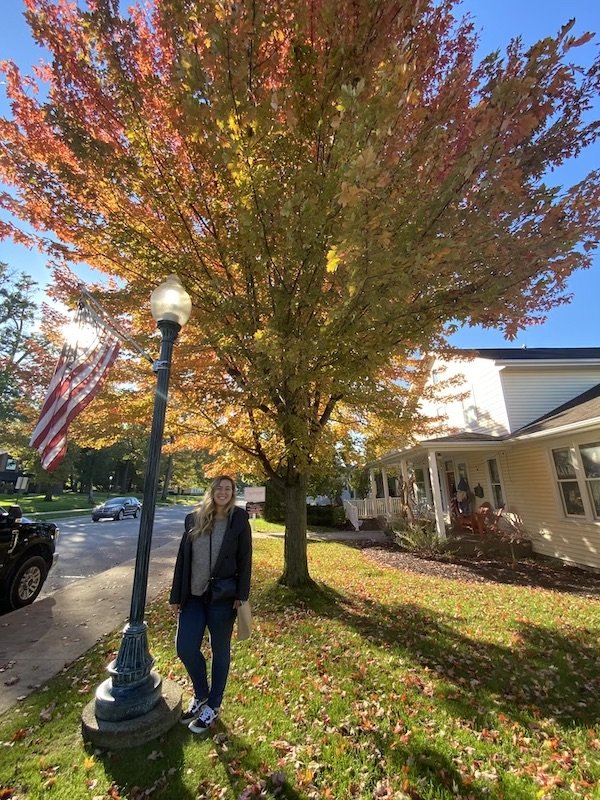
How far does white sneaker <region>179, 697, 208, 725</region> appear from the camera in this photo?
3279 mm

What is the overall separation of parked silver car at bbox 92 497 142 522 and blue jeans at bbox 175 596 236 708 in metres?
23.0

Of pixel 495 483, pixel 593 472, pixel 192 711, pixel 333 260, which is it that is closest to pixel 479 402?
pixel 495 483

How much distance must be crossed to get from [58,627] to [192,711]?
12.3 ft

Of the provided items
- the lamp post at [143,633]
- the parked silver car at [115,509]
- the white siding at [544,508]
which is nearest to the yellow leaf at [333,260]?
the lamp post at [143,633]

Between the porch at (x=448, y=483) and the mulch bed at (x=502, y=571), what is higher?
the porch at (x=448, y=483)

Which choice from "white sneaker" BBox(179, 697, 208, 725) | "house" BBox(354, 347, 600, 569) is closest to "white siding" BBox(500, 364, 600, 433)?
"house" BBox(354, 347, 600, 569)

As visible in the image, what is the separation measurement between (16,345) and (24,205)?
37.4 m

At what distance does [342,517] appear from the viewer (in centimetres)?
2056

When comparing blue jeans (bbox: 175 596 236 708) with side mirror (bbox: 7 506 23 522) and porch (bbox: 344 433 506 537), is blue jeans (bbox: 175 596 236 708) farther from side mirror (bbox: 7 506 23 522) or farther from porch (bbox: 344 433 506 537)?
porch (bbox: 344 433 506 537)

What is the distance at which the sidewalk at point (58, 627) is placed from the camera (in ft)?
14.2

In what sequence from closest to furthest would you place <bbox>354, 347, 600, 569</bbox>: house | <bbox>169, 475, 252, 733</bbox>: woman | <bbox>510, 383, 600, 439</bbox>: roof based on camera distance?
<bbox>169, 475, 252, 733</bbox>: woman < <bbox>510, 383, 600, 439</bbox>: roof < <bbox>354, 347, 600, 569</bbox>: house

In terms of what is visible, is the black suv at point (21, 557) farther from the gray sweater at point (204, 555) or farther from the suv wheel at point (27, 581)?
the gray sweater at point (204, 555)

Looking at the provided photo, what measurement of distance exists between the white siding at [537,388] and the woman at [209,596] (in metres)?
12.2

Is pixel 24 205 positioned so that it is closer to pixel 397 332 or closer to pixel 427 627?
pixel 397 332
